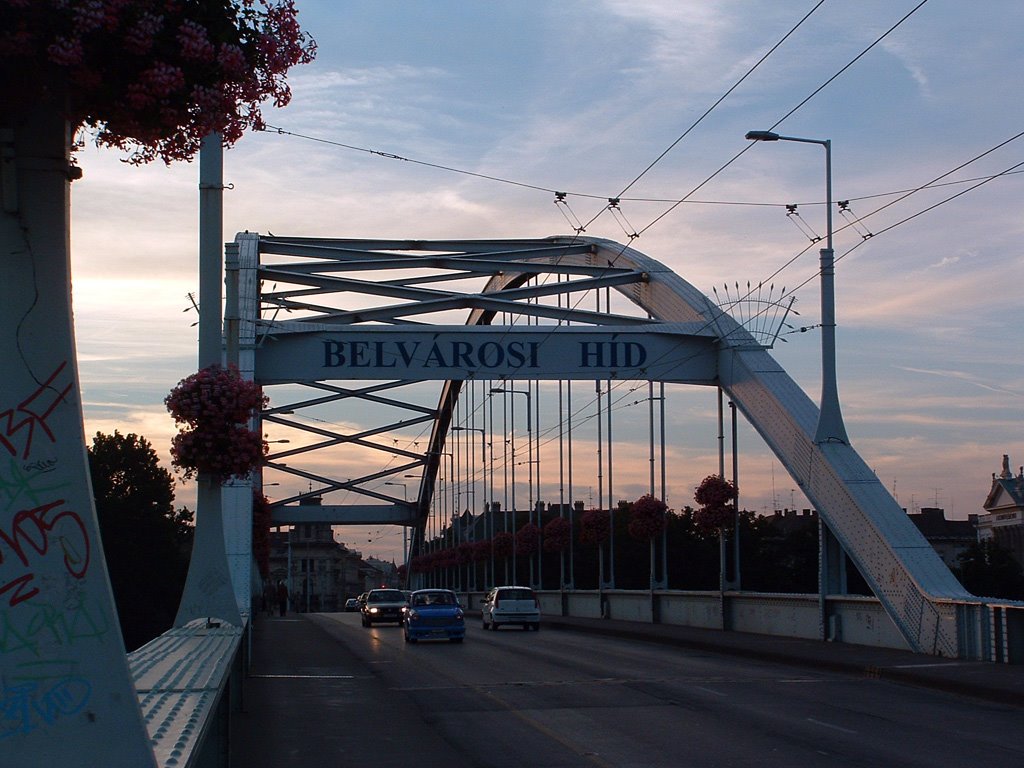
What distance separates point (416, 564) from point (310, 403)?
4565cm

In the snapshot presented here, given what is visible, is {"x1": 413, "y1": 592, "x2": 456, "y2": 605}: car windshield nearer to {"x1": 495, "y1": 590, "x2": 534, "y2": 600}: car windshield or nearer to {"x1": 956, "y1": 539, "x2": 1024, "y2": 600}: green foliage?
{"x1": 495, "y1": 590, "x2": 534, "y2": 600}: car windshield

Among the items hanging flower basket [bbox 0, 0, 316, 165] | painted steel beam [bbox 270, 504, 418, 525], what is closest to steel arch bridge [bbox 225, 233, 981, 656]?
hanging flower basket [bbox 0, 0, 316, 165]

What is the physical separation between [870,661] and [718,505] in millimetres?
11506

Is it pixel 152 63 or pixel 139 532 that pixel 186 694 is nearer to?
pixel 152 63

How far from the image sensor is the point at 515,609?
43.6 m

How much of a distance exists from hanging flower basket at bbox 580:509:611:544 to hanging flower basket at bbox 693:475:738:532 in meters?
13.5

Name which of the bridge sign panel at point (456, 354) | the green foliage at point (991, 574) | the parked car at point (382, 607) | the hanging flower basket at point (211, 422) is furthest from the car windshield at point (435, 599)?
the green foliage at point (991, 574)

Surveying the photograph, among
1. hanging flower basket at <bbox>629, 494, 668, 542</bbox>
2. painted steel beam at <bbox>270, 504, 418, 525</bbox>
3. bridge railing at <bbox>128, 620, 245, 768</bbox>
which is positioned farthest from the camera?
painted steel beam at <bbox>270, 504, 418, 525</bbox>

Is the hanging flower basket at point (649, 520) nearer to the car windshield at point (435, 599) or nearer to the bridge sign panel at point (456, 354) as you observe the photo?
the bridge sign panel at point (456, 354)

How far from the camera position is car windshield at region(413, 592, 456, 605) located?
1396 inches

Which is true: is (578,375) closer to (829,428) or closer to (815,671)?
(829,428)

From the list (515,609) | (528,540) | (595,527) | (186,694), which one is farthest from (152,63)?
(528,540)

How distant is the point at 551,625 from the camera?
46.4 m

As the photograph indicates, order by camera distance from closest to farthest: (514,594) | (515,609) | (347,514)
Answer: (515,609)
(514,594)
(347,514)
